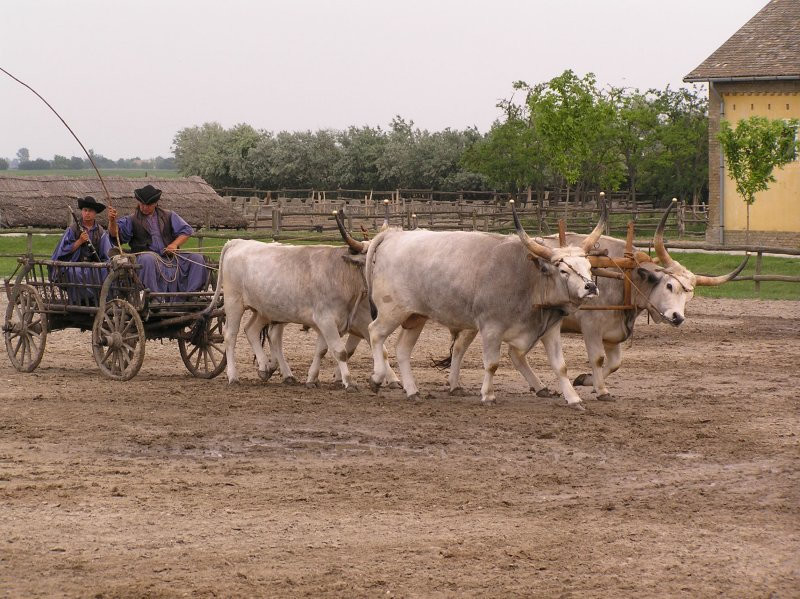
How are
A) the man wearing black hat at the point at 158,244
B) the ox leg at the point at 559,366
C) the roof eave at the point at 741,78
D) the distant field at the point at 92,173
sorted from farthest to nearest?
the distant field at the point at 92,173, the roof eave at the point at 741,78, the man wearing black hat at the point at 158,244, the ox leg at the point at 559,366

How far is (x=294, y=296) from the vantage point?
12609 millimetres

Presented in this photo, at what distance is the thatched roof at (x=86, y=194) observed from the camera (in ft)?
122

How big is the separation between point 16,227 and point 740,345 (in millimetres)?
25919

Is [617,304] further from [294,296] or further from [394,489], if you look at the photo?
[394,489]

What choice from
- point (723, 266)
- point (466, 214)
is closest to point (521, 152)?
point (466, 214)

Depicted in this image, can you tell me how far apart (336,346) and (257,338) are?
1.22 metres

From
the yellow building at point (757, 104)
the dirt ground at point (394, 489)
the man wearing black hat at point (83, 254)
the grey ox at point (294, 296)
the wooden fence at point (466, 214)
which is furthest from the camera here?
the wooden fence at point (466, 214)

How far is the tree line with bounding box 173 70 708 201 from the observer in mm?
39875

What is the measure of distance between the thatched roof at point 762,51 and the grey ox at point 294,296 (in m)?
24.6

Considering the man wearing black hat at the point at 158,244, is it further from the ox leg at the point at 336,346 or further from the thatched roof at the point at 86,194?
the thatched roof at the point at 86,194

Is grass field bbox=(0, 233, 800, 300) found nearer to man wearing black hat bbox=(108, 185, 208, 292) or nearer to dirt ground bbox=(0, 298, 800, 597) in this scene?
man wearing black hat bbox=(108, 185, 208, 292)

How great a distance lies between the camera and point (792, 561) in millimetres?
6656

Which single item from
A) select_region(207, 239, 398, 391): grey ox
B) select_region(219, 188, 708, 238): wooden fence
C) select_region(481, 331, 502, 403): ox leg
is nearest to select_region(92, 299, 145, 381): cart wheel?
select_region(207, 239, 398, 391): grey ox

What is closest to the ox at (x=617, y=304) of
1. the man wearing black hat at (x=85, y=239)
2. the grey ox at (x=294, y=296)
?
the grey ox at (x=294, y=296)
